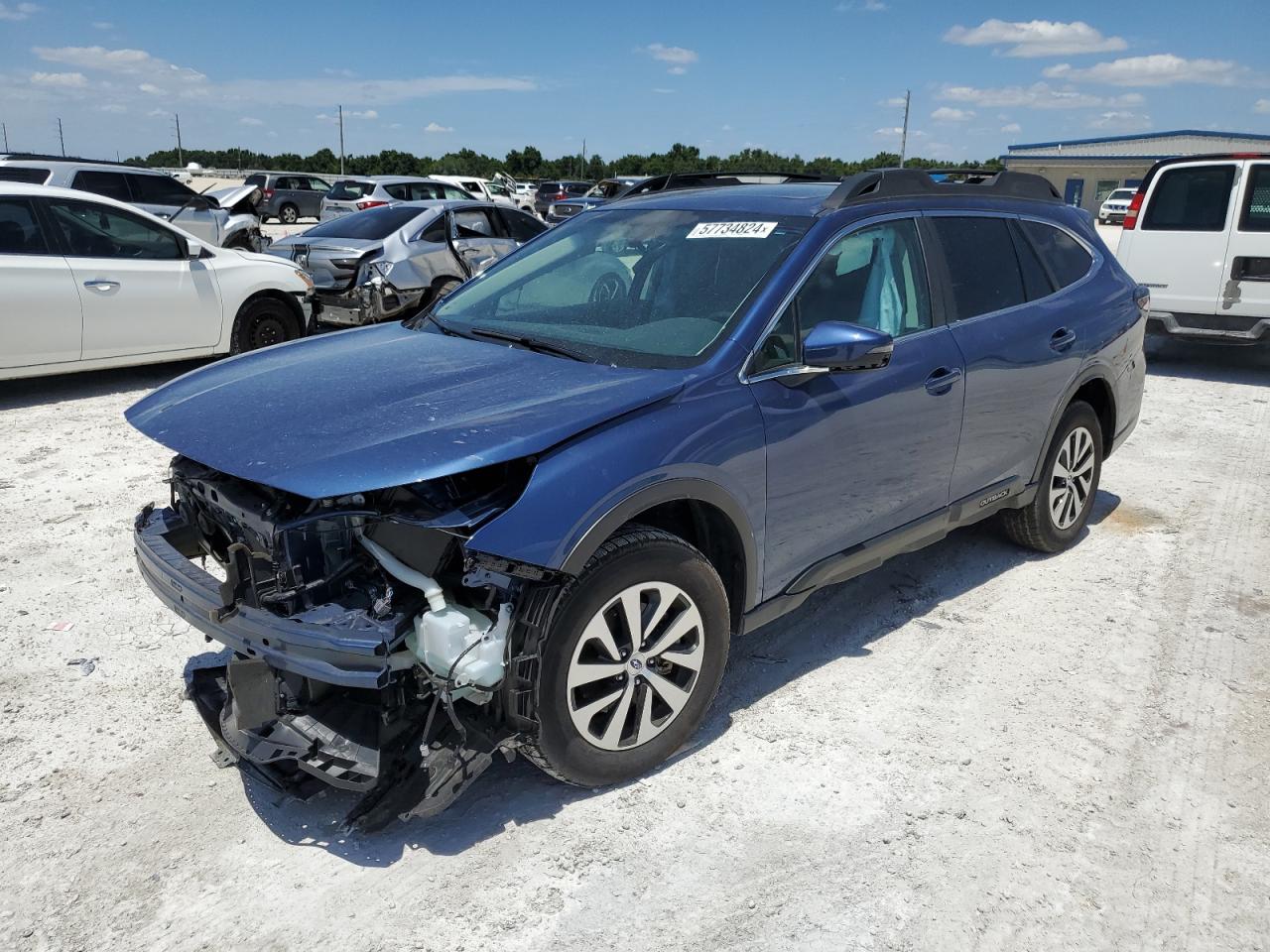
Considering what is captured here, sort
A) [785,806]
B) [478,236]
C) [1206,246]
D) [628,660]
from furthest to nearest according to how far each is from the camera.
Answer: [478,236] < [1206,246] < [785,806] < [628,660]

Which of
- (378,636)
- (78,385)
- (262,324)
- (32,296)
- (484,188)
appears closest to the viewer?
(378,636)

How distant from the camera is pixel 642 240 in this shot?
4035 millimetres

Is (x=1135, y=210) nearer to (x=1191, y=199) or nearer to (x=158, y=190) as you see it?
(x=1191, y=199)

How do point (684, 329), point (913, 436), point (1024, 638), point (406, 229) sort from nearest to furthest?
point (684, 329) → point (913, 436) → point (1024, 638) → point (406, 229)

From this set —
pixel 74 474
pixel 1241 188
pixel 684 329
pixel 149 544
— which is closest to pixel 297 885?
pixel 149 544

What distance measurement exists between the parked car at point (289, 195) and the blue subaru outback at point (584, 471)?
100 ft

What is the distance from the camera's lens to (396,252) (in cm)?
1039

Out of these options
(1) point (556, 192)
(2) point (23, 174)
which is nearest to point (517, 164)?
(1) point (556, 192)

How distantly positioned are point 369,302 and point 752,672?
282 inches

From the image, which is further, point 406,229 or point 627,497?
point 406,229

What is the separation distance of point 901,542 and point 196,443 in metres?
2.65

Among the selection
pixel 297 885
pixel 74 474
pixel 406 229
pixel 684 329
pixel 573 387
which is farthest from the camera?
pixel 406 229

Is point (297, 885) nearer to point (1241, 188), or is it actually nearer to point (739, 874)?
point (739, 874)

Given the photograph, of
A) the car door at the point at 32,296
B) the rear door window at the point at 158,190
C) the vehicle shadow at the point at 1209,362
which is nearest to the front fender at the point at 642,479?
the car door at the point at 32,296
